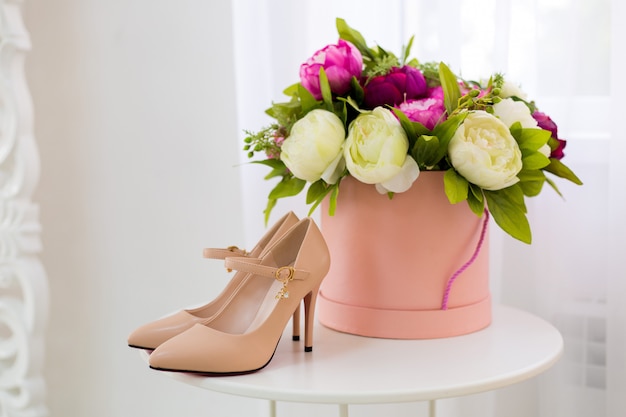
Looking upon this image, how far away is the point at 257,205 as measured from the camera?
1.37 meters

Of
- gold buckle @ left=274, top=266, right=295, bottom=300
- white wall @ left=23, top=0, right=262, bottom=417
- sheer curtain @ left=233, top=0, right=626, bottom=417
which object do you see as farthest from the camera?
white wall @ left=23, top=0, right=262, bottom=417

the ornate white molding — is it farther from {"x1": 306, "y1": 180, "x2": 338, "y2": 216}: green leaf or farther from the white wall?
{"x1": 306, "y1": 180, "x2": 338, "y2": 216}: green leaf

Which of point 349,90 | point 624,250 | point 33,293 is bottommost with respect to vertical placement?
point 33,293

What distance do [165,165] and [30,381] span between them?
1.87ft

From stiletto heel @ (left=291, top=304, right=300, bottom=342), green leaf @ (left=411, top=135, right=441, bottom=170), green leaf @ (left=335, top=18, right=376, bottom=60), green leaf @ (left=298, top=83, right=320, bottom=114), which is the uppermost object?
green leaf @ (left=335, top=18, right=376, bottom=60)

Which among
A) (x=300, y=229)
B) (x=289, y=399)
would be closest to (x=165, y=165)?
(x=300, y=229)

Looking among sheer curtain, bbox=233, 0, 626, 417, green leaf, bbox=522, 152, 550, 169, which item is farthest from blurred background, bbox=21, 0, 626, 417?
green leaf, bbox=522, 152, 550, 169

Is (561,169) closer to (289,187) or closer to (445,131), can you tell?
(445,131)

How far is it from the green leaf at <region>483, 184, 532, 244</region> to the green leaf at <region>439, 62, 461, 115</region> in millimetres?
124

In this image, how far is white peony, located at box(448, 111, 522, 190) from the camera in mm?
813

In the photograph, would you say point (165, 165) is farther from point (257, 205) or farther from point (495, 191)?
point (495, 191)

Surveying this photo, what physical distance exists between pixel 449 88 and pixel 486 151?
4.3 inches

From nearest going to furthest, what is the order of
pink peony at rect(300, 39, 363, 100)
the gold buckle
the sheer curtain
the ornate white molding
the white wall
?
the gold buckle, pink peony at rect(300, 39, 363, 100), the sheer curtain, the ornate white molding, the white wall

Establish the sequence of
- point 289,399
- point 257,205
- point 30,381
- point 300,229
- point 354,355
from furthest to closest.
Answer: point 30,381
point 257,205
point 300,229
point 354,355
point 289,399
